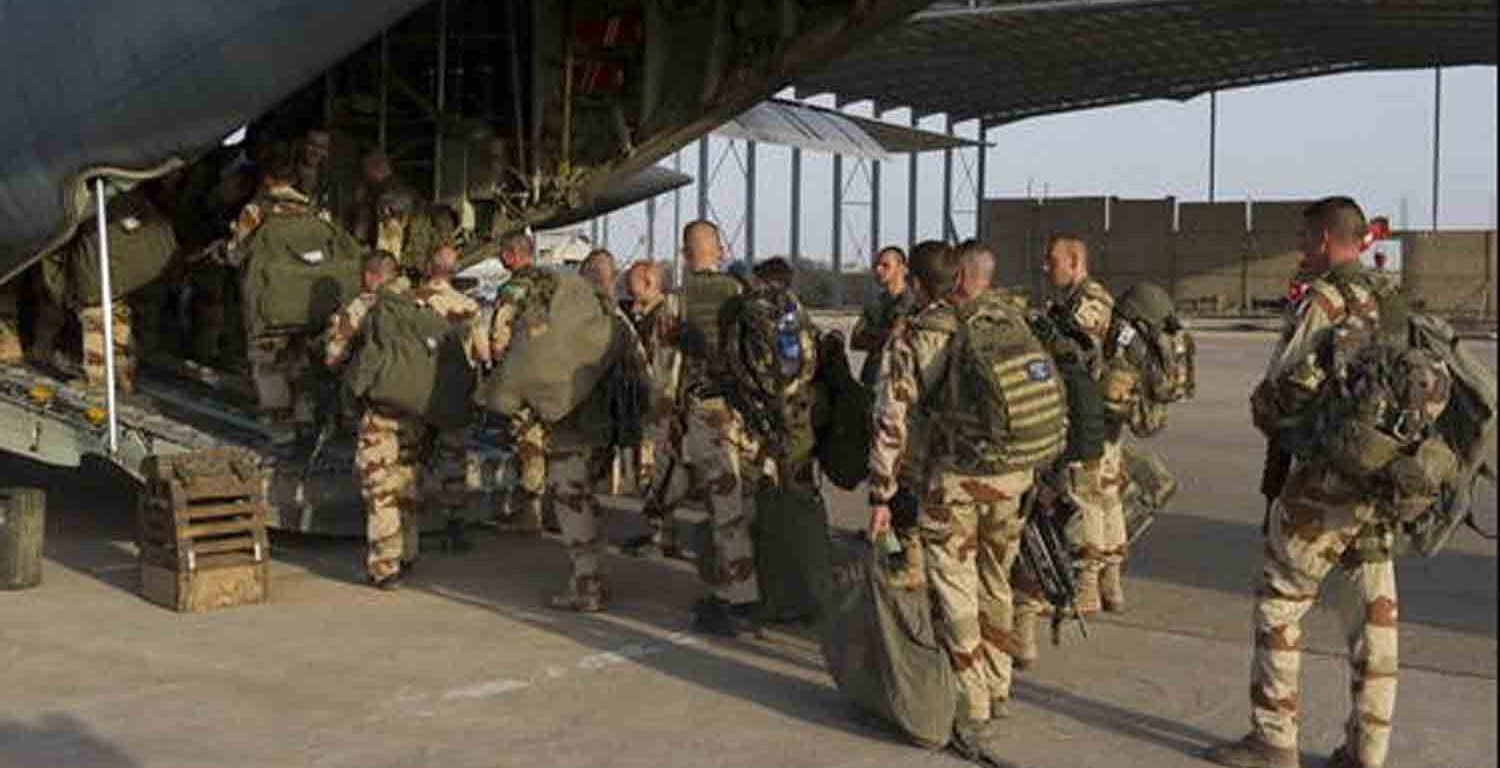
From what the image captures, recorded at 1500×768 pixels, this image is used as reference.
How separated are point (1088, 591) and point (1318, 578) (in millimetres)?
2176

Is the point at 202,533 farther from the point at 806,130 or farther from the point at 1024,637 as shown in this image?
the point at 806,130

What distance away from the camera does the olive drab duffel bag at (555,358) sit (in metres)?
6.60

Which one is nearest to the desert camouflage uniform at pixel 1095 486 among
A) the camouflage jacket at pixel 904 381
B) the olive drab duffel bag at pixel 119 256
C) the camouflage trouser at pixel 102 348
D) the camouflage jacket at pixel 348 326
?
the camouflage jacket at pixel 904 381

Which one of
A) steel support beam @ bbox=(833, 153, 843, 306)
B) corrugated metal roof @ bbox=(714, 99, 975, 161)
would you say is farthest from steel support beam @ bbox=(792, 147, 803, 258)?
corrugated metal roof @ bbox=(714, 99, 975, 161)

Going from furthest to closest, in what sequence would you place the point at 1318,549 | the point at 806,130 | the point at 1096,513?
the point at 806,130 < the point at 1096,513 < the point at 1318,549

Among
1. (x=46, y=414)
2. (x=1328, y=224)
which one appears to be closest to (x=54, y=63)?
(x=46, y=414)

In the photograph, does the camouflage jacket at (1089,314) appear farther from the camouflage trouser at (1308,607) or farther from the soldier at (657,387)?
the camouflage trouser at (1308,607)

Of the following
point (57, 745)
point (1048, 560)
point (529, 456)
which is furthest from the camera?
point (529, 456)

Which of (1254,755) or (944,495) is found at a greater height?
(944,495)

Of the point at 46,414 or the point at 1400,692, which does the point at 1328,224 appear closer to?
the point at 1400,692

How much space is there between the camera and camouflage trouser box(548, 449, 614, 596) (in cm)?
683

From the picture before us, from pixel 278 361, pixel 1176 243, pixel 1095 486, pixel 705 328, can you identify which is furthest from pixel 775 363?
pixel 1176 243

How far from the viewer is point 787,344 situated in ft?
20.4

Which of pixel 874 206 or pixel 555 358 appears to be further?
pixel 874 206
